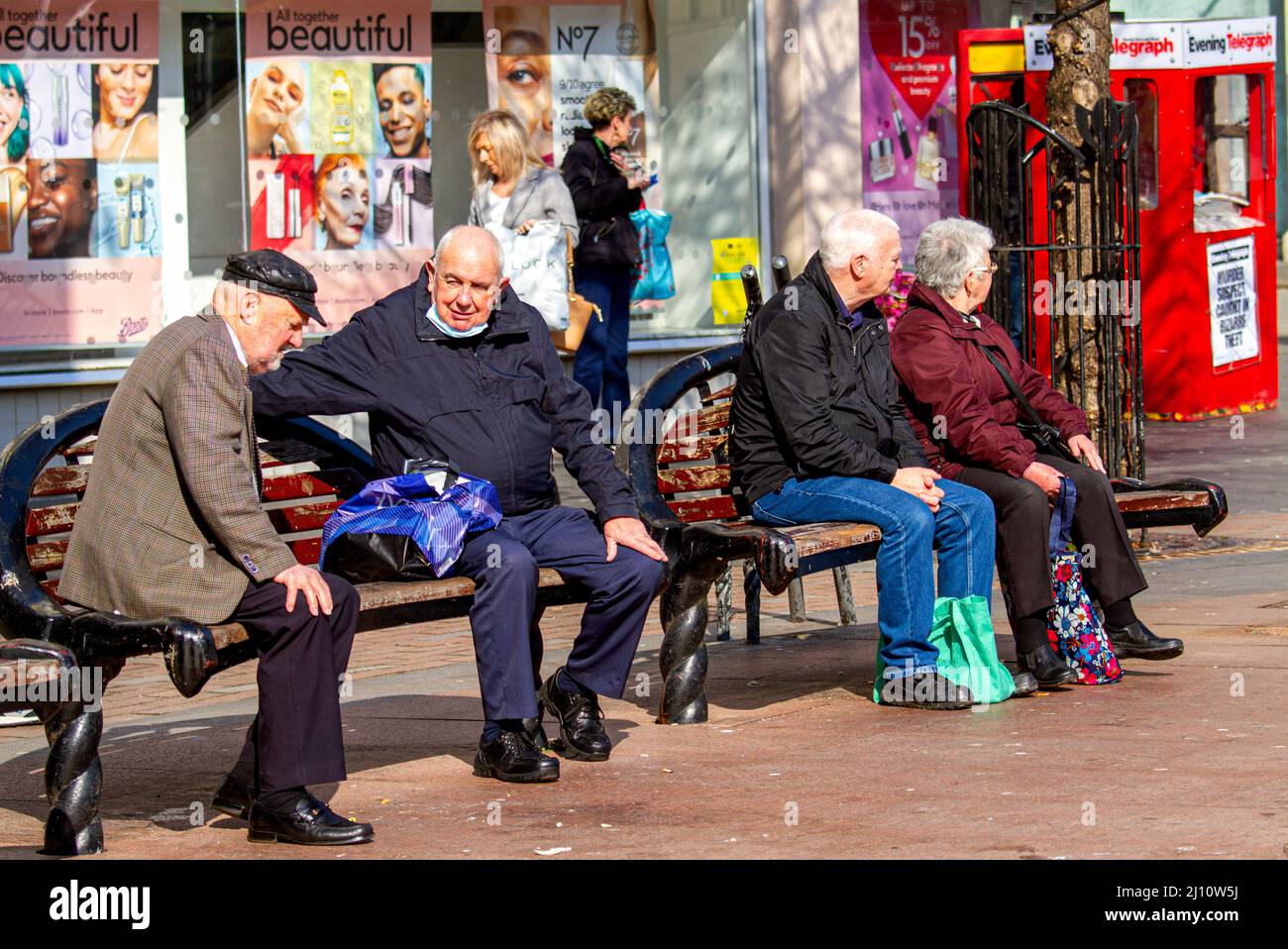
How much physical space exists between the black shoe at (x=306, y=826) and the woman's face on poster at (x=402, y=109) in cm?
738

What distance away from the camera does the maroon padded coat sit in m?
6.73

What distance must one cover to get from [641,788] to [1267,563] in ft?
14.1

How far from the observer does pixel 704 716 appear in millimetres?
6242

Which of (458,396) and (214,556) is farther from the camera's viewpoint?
(458,396)

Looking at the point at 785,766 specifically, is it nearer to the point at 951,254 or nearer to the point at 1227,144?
the point at 951,254

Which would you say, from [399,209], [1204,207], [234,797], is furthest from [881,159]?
[234,797]

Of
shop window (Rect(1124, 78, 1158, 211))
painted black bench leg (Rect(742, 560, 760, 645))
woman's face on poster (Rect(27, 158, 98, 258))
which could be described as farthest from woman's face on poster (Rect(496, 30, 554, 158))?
painted black bench leg (Rect(742, 560, 760, 645))

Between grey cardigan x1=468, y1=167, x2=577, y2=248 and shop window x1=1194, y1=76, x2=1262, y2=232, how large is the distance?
567 cm

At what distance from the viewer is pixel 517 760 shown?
17.9 feet

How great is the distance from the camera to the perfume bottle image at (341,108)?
1164 cm

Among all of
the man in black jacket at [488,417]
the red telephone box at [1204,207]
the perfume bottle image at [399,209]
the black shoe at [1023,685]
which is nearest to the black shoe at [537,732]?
A: the man in black jacket at [488,417]

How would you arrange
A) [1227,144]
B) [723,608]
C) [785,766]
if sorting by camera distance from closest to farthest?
[785,766] < [723,608] < [1227,144]

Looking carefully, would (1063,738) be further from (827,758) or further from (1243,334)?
(1243,334)

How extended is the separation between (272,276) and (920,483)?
2.24 meters
